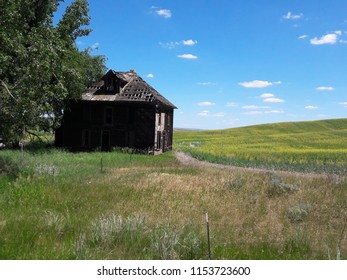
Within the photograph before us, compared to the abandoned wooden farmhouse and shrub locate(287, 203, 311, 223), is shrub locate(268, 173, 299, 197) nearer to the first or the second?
shrub locate(287, 203, 311, 223)

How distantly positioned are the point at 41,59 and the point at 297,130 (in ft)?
222

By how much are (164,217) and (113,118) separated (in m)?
25.2

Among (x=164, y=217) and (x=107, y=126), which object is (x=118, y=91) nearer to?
(x=107, y=126)

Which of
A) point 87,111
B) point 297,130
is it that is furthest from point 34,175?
point 297,130

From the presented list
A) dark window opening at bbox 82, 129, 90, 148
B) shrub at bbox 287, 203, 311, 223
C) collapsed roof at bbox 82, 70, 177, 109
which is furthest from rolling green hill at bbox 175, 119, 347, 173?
shrub at bbox 287, 203, 311, 223

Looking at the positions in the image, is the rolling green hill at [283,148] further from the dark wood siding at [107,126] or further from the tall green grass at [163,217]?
the tall green grass at [163,217]

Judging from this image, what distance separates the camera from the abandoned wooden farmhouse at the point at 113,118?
32.0 m

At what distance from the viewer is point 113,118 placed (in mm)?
32844

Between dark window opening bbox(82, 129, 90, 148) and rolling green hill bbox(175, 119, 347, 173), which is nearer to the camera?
rolling green hill bbox(175, 119, 347, 173)

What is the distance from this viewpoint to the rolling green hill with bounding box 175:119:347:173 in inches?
1070

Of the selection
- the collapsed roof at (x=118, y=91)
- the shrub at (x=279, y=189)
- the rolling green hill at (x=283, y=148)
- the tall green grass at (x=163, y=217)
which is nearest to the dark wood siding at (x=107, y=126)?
the collapsed roof at (x=118, y=91)

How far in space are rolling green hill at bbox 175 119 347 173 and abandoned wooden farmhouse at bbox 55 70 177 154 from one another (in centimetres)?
528

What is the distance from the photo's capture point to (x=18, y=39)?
16109 millimetres
